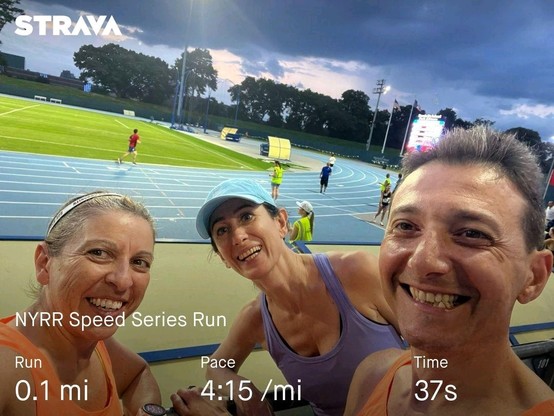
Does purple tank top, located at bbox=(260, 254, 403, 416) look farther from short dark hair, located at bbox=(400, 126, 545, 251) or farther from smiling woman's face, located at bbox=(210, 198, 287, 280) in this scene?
short dark hair, located at bbox=(400, 126, 545, 251)

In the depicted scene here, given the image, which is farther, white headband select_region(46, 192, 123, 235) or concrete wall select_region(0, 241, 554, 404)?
concrete wall select_region(0, 241, 554, 404)


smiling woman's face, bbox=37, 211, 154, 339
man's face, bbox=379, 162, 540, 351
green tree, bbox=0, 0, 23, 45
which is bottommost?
smiling woman's face, bbox=37, 211, 154, 339

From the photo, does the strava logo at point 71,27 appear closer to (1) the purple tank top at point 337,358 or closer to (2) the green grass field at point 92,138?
(1) the purple tank top at point 337,358

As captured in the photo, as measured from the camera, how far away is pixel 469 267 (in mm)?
810

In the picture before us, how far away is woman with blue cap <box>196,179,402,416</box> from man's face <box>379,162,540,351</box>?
728 millimetres

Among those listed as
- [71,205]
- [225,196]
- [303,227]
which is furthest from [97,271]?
[303,227]

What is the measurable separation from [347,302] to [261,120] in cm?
3352

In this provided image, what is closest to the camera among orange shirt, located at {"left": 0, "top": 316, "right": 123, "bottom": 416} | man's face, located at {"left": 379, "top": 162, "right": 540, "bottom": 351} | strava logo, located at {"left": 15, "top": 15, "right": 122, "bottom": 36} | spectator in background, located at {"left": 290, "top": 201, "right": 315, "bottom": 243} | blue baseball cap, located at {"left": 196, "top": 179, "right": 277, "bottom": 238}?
man's face, located at {"left": 379, "top": 162, "right": 540, "bottom": 351}

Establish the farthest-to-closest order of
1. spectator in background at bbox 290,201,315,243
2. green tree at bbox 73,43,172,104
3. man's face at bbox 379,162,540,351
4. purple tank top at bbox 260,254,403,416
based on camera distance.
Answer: green tree at bbox 73,43,172,104
spectator in background at bbox 290,201,315,243
purple tank top at bbox 260,254,403,416
man's face at bbox 379,162,540,351

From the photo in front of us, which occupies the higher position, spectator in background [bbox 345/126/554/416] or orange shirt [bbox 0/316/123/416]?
spectator in background [bbox 345/126/554/416]

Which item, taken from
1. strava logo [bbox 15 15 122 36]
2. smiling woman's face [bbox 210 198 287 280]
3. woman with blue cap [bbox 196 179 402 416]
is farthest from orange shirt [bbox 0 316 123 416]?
strava logo [bbox 15 15 122 36]

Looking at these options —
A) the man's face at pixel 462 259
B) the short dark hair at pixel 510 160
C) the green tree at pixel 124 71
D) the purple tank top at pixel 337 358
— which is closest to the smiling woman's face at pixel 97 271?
the purple tank top at pixel 337 358

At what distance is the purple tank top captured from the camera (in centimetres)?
156

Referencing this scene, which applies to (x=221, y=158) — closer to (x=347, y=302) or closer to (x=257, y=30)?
(x=257, y=30)
